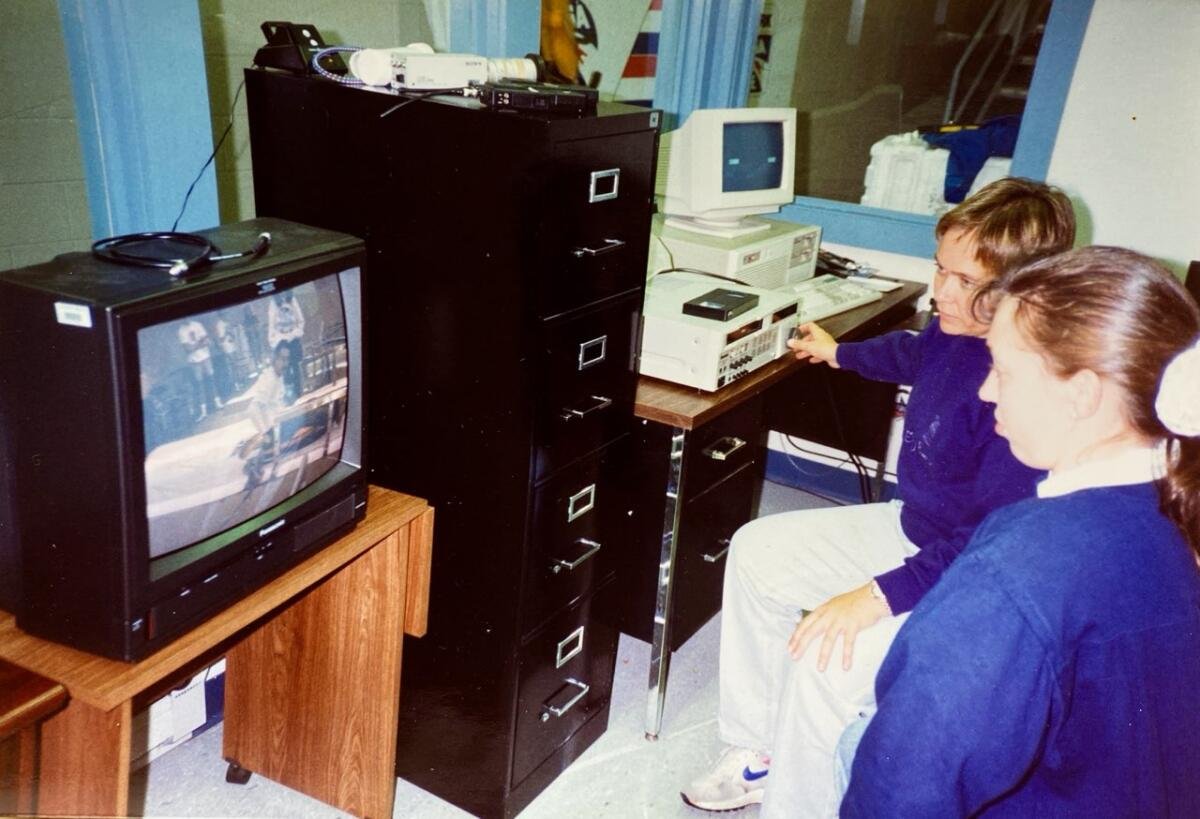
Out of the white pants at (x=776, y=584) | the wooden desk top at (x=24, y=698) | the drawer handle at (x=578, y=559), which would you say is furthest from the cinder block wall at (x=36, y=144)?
the white pants at (x=776, y=584)

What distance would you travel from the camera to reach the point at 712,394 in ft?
6.37

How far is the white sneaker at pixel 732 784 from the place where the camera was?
6.27ft

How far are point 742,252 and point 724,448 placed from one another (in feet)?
1.79

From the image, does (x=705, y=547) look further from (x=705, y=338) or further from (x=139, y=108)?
(x=139, y=108)

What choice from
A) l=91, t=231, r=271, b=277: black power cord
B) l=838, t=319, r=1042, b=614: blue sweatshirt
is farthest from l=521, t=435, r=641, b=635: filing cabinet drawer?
l=91, t=231, r=271, b=277: black power cord

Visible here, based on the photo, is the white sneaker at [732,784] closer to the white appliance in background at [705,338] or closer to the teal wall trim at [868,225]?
the white appliance in background at [705,338]

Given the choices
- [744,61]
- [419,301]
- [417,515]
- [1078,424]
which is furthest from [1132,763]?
[744,61]

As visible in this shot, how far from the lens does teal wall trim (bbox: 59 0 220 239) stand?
4.86 ft

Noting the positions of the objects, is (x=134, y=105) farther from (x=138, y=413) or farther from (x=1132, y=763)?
(x=1132, y=763)

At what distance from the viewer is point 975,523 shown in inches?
62.6

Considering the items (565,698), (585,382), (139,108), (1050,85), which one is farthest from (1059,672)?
(1050,85)

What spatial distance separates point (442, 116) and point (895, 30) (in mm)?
4677

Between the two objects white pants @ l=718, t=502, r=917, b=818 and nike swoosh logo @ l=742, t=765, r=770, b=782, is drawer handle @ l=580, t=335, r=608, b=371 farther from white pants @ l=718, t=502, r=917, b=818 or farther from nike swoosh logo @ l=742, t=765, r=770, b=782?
nike swoosh logo @ l=742, t=765, r=770, b=782

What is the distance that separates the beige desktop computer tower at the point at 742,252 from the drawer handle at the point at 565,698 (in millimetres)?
1023
